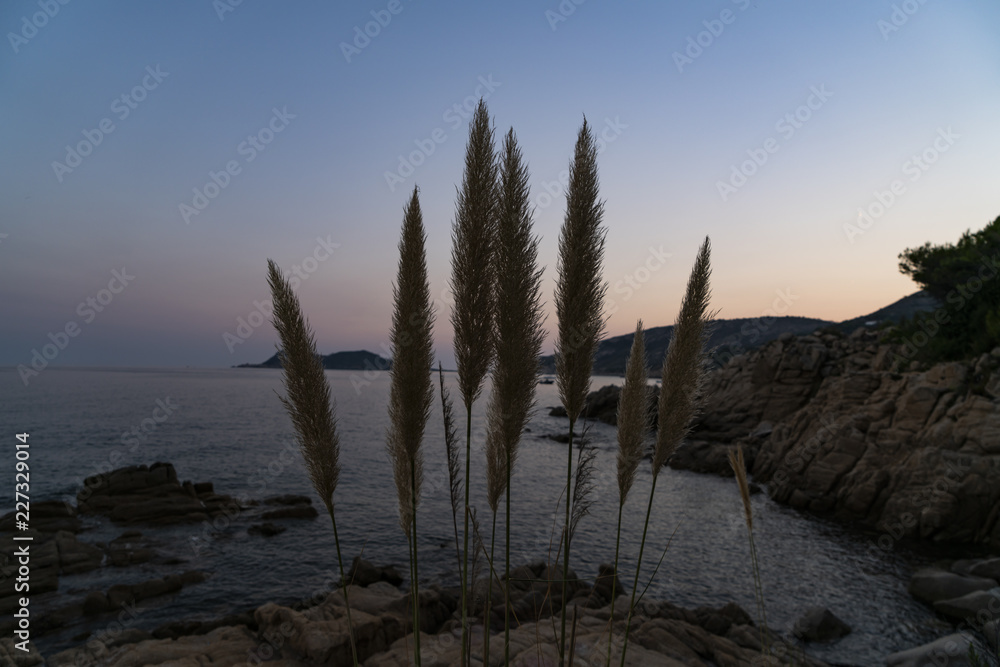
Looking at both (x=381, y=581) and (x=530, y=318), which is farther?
(x=381, y=581)

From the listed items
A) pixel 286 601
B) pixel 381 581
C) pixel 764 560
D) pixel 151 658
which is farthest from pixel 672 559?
pixel 151 658

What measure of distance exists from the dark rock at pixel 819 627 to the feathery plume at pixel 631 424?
10804 millimetres

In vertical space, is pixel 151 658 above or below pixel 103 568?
above

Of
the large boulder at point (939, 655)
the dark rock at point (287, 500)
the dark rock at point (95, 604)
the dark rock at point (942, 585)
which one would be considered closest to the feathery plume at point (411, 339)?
the large boulder at point (939, 655)

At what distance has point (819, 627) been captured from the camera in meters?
10.2

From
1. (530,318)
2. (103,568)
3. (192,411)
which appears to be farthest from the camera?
(192,411)

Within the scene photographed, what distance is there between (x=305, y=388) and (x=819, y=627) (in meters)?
12.7

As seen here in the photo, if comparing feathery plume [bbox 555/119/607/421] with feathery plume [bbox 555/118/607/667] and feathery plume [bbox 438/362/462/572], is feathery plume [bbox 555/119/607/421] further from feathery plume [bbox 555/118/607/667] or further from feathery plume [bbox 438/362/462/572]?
feathery plume [bbox 438/362/462/572]

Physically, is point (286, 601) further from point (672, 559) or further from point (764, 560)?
point (764, 560)

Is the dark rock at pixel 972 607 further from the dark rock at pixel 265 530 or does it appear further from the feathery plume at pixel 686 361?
the dark rock at pixel 265 530

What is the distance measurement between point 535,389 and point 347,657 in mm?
7030

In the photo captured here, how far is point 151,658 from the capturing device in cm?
727

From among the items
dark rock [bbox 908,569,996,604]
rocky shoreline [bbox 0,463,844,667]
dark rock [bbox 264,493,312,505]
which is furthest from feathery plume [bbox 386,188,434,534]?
dark rock [bbox 264,493,312,505]

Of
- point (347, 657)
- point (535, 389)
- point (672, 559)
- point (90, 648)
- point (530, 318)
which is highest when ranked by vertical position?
point (530, 318)
